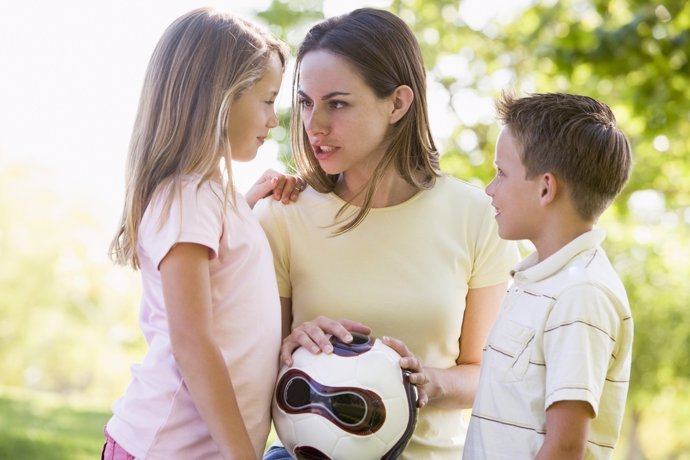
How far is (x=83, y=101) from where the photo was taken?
2056cm

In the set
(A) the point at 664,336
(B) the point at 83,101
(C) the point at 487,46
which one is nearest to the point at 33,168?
(B) the point at 83,101

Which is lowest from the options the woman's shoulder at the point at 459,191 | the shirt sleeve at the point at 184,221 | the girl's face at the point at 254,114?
the shirt sleeve at the point at 184,221

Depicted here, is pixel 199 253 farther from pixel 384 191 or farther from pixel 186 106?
pixel 384 191

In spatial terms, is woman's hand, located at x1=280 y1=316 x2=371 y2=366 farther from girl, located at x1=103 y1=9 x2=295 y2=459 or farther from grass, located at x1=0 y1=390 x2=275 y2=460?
grass, located at x1=0 y1=390 x2=275 y2=460

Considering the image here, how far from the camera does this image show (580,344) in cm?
233

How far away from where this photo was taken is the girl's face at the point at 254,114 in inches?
115

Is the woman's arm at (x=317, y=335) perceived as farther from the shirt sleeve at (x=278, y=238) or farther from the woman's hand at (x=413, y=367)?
the shirt sleeve at (x=278, y=238)

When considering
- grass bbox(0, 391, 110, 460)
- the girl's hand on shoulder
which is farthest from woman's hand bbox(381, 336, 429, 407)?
grass bbox(0, 391, 110, 460)

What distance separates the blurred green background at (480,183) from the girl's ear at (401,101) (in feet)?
1.15

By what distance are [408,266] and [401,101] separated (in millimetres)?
586

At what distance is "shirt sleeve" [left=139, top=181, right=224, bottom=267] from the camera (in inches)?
101

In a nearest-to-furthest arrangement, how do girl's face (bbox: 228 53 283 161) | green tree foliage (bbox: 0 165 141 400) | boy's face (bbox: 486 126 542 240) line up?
boy's face (bbox: 486 126 542 240) → girl's face (bbox: 228 53 283 161) → green tree foliage (bbox: 0 165 141 400)

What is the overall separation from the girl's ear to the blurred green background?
0.35 m

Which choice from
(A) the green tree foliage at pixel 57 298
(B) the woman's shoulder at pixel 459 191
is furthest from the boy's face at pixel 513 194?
(A) the green tree foliage at pixel 57 298
